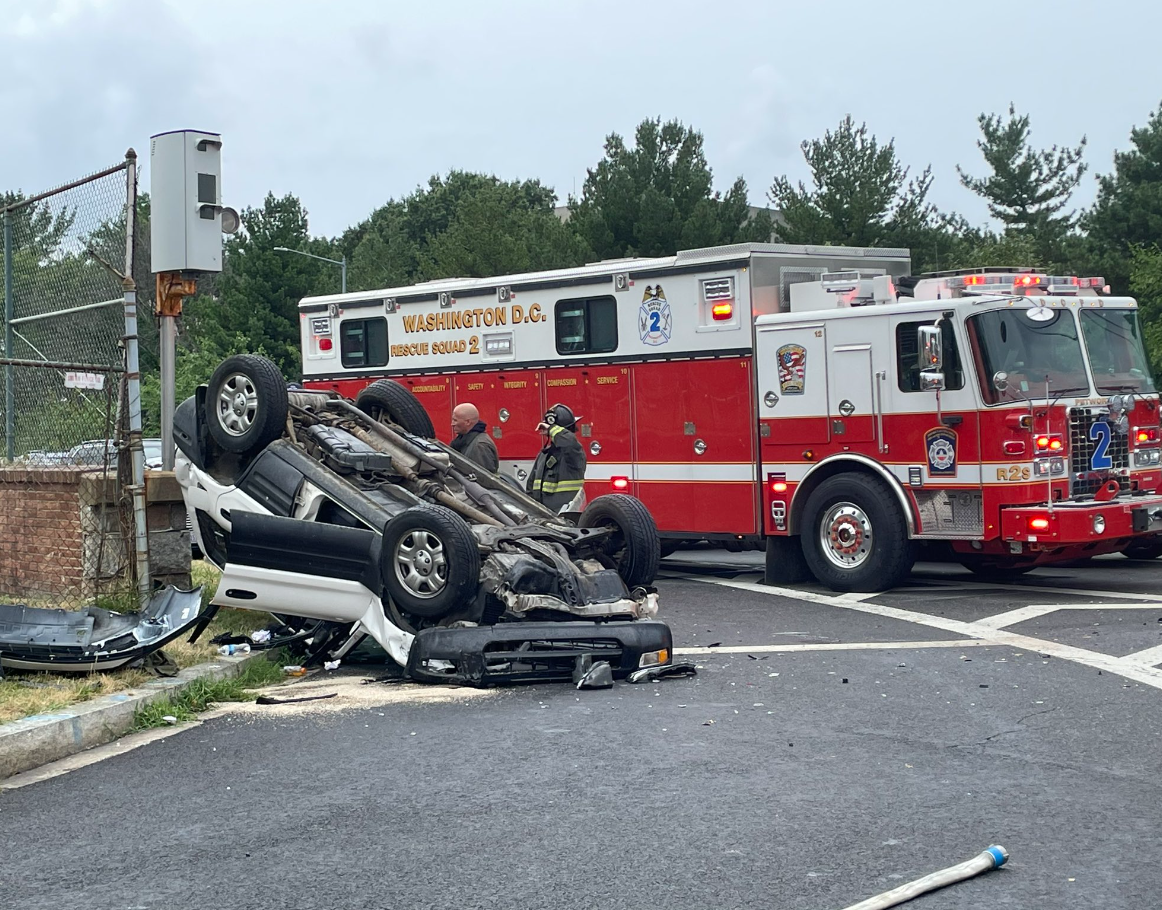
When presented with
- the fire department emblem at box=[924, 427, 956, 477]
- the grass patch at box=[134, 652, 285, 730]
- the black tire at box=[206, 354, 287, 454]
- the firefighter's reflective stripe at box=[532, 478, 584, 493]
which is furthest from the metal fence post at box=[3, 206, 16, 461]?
the fire department emblem at box=[924, 427, 956, 477]

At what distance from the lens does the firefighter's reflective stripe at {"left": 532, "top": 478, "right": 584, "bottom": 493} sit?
13508mm

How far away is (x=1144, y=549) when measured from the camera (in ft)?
47.8

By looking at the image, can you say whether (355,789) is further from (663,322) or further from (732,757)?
(663,322)

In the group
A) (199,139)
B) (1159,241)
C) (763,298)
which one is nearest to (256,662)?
(199,139)

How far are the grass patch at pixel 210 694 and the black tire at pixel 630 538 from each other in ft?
7.81

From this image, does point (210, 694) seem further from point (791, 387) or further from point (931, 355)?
point (791, 387)

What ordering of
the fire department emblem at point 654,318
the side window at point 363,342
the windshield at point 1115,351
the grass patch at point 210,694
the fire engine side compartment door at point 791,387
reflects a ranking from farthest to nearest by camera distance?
the side window at point 363,342
the fire department emblem at point 654,318
the fire engine side compartment door at point 791,387
the windshield at point 1115,351
the grass patch at point 210,694

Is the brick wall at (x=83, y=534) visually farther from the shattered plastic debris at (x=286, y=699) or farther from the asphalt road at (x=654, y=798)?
the asphalt road at (x=654, y=798)

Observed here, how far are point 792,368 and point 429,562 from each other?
5663 millimetres

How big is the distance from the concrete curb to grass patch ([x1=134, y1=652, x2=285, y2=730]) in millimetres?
43

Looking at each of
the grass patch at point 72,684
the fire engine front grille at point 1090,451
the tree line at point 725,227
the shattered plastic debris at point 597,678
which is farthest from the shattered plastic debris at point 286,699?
the tree line at point 725,227

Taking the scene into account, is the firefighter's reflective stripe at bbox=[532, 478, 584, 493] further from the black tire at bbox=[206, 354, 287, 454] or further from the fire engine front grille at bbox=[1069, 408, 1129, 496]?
the fire engine front grille at bbox=[1069, 408, 1129, 496]

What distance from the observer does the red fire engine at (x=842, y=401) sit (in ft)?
40.6

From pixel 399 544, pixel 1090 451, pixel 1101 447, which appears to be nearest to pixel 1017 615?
pixel 1090 451
